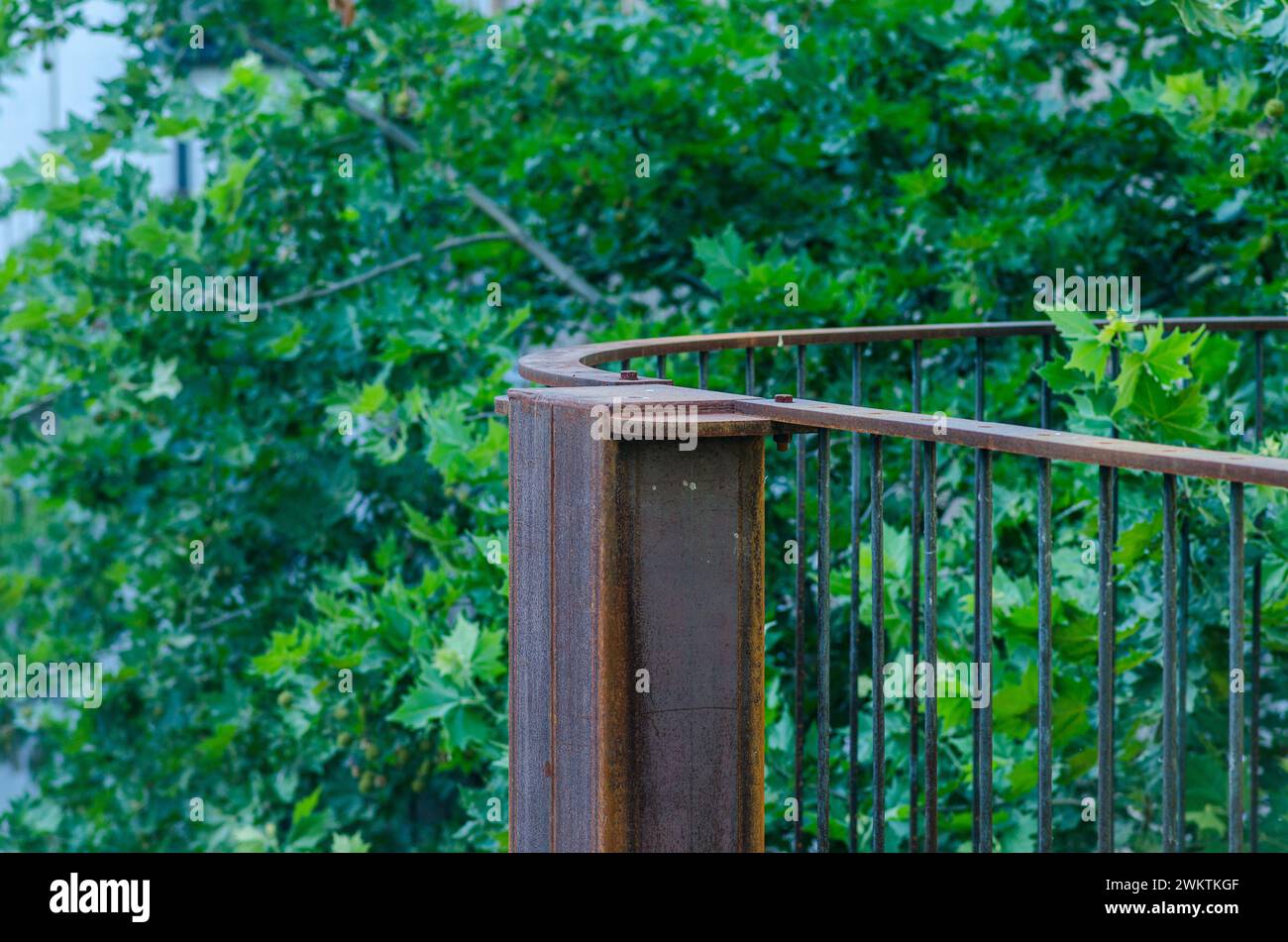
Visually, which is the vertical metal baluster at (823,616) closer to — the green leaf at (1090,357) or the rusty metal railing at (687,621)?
the rusty metal railing at (687,621)

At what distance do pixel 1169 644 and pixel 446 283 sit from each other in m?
6.35

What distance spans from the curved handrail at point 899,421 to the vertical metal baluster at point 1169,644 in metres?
0.07

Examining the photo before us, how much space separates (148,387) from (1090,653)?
196 inches

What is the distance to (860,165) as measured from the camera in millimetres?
7395

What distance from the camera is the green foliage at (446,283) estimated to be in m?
6.03

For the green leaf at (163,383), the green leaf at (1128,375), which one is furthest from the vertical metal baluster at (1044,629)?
the green leaf at (163,383)

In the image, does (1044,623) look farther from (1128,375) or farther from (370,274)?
(370,274)

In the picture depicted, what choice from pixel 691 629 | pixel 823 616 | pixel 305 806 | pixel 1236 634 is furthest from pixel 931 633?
pixel 305 806

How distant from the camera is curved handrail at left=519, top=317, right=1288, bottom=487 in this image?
70.5 inches

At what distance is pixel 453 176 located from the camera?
8.30 metres

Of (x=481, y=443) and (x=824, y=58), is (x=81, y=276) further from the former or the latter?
(x=824, y=58)

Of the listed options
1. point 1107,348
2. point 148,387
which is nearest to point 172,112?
point 148,387

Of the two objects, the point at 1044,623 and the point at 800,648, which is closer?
the point at 1044,623

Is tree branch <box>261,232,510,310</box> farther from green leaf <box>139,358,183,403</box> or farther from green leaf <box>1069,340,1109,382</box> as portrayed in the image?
green leaf <box>1069,340,1109,382</box>
